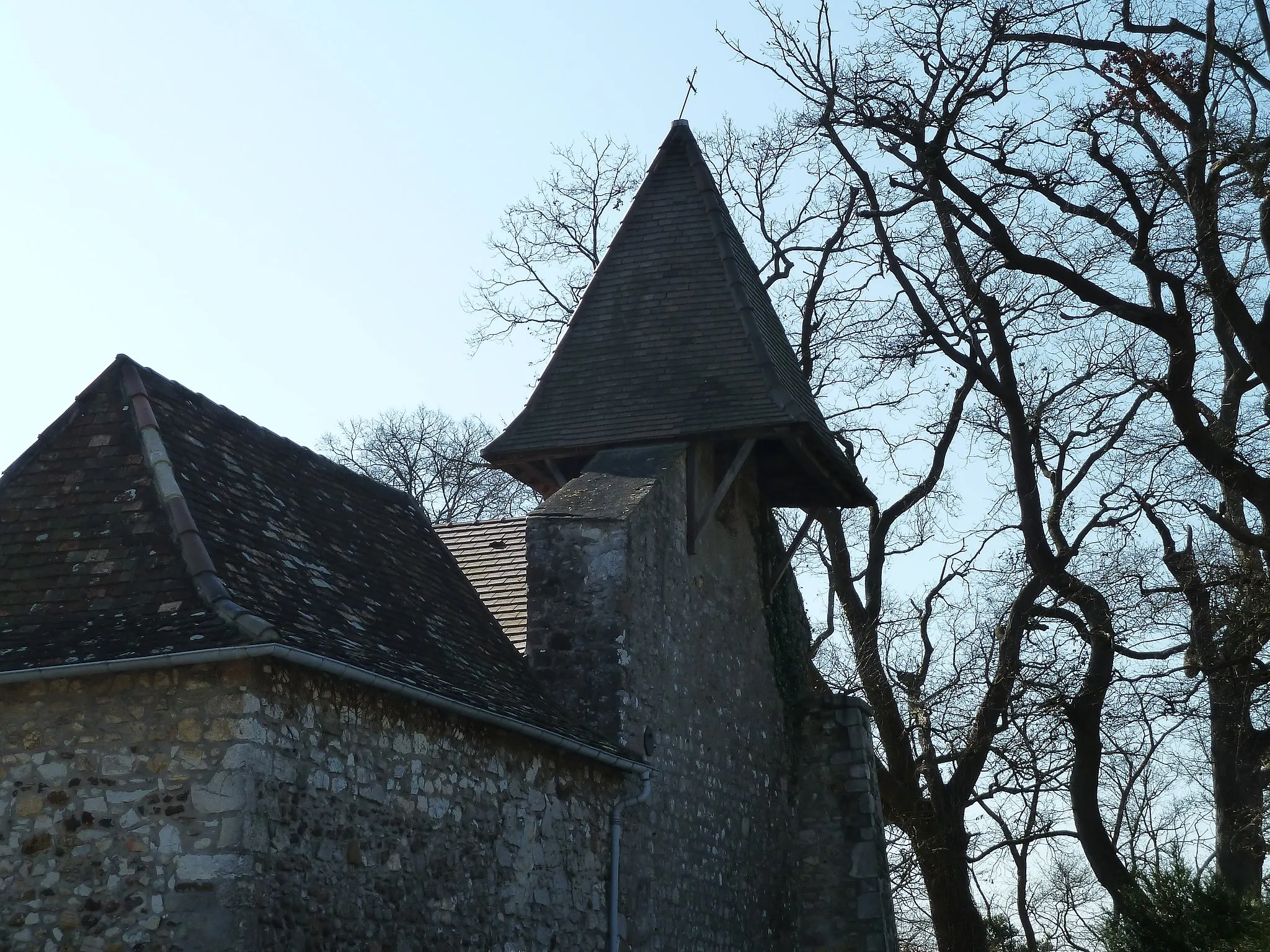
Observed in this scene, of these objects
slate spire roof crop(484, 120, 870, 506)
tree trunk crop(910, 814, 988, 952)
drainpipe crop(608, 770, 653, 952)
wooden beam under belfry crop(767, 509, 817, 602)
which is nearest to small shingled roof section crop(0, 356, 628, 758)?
drainpipe crop(608, 770, 653, 952)

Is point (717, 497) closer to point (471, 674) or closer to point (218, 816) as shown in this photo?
point (471, 674)

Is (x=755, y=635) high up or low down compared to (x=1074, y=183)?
down

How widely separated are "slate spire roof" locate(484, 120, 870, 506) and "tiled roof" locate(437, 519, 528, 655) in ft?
2.22

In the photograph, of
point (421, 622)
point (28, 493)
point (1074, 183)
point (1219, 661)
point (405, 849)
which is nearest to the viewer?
point (405, 849)

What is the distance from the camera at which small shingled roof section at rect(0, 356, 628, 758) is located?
8.30 meters

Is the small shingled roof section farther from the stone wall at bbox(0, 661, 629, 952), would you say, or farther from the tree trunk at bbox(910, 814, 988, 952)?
the tree trunk at bbox(910, 814, 988, 952)

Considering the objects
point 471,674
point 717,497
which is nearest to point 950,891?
point 717,497

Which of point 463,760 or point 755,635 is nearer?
point 463,760

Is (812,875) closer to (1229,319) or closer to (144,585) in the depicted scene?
(1229,319)

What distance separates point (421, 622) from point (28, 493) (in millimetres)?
2906

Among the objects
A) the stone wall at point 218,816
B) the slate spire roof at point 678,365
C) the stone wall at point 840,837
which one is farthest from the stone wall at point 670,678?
the stone wall at point 218,816

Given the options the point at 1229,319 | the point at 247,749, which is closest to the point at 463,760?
the point at 247,749

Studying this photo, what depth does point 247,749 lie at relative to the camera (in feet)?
25.8

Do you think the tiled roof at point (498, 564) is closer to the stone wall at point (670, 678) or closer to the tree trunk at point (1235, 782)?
the stone wall at point (670, 678)
